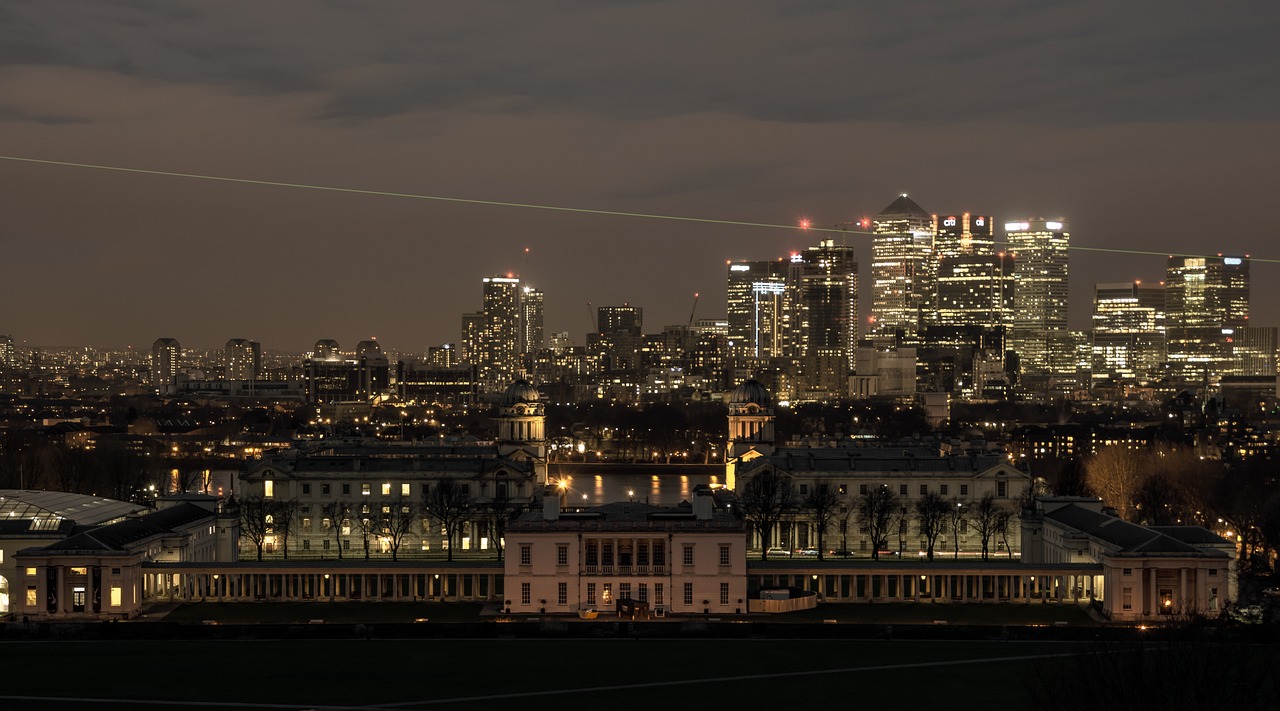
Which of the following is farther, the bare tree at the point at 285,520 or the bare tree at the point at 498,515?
the bare tree at the point at 285,520

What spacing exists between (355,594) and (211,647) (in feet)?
40.9

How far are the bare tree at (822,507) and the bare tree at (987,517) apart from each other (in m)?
6.18

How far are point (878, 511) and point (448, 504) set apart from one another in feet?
60.4

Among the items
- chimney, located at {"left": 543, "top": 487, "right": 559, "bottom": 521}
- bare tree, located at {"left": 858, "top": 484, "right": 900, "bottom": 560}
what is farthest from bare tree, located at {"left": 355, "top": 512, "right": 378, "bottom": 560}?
bare tree, located at {"left": 858, "top": 484, "right": 900, "bottom": 560}

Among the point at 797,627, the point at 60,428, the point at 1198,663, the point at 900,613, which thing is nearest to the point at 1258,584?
the point at 900,613

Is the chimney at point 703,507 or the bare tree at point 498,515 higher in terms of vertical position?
the chimney at point 703,507

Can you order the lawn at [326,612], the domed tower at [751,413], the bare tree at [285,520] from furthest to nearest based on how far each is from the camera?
1. the domed tower at [751,413]
2. the bare tree at [285,520]
3. the lawn at [326,612]

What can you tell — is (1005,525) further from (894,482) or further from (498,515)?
(498,515)

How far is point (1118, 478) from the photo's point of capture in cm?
10569

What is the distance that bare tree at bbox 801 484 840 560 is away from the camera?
7738cm

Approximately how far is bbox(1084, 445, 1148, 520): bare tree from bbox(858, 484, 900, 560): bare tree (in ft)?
42.2

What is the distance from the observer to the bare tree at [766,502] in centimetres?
7531

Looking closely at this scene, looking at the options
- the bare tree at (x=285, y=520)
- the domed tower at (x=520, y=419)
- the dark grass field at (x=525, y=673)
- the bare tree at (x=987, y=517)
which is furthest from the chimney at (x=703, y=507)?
the domed tower at (x=520, y=419)

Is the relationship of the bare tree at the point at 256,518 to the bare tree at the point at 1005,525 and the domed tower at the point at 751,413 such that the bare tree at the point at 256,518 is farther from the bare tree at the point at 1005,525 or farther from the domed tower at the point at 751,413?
the bare tree at the point at 1005,525
